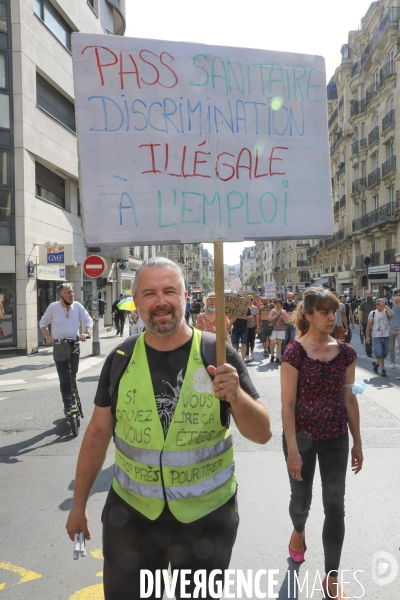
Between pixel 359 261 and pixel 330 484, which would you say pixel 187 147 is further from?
pixel 359 261

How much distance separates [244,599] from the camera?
3125 millimetres

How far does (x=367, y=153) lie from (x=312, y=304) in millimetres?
43002

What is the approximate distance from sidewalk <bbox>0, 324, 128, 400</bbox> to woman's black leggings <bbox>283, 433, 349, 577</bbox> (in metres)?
8.50

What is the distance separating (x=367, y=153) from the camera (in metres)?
42.6

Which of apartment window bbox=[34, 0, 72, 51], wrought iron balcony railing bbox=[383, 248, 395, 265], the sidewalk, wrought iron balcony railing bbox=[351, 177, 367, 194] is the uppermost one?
apartment window bbox=[34, 0, 72, 51]

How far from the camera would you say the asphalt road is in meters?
3.28

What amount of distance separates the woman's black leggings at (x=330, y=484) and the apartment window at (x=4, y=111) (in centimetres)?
1614

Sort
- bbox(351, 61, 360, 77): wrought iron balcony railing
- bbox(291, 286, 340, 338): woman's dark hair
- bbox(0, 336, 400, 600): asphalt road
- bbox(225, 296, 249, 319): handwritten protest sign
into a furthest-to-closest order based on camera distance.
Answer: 1. bbox(351, 61, 360, 77): wrought iron balcony railing
2. bbox(225, 296, 249, 319): handwritten protest sign
3. bbox(291, 286, 340, 338): woman's dark hair
4. bbox(0, 336, 400, 600): asphalt road

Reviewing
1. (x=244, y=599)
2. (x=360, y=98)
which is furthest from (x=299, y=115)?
(x=360, y=98)

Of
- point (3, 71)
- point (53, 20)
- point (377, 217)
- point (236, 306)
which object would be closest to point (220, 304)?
point (236, 306)

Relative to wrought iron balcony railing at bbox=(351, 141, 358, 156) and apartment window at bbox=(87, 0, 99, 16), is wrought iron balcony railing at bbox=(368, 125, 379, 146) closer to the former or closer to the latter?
wrought iron balcony railing at bbox=(351, 141, 358, 156)

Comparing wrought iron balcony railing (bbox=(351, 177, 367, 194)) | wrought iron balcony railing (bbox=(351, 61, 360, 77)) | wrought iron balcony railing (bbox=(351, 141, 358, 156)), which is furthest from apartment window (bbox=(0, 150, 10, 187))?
wrought iron balcony railing (bbox=(351, 61, 360, 77))

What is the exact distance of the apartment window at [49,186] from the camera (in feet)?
62.5

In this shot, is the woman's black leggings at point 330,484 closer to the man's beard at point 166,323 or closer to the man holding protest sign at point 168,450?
the man holding protest sign at point 168,450
